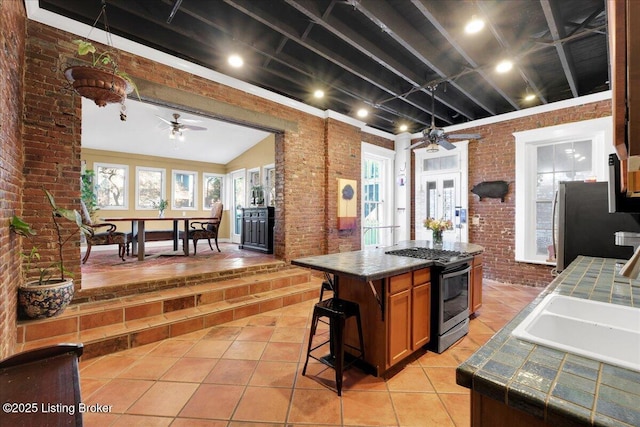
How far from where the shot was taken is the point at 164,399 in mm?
2000

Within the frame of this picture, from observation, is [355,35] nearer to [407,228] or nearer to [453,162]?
[453,162]

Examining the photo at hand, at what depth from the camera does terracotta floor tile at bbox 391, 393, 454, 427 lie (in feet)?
5.93

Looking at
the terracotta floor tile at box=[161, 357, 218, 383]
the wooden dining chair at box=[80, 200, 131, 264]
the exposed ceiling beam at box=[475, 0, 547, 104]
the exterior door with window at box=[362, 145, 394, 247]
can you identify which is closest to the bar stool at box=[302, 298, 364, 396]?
the terracotta floor tile at box=[161, 357, 218, 383]

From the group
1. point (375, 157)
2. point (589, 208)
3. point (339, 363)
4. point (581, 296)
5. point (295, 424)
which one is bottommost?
point (295, 424)

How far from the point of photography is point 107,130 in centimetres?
589

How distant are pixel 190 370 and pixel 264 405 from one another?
2.68 feet

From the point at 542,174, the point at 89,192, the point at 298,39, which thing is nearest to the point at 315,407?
the point at 298,39

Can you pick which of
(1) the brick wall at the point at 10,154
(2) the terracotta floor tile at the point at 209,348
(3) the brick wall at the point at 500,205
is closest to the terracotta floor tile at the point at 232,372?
(2) the terracotta floor tile at the point at 209,348

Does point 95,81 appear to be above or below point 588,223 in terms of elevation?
above

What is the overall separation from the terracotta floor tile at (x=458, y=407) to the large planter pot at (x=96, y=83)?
3.62 metres

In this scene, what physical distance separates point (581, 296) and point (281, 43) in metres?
3.54

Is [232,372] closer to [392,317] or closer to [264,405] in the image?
[264,405]

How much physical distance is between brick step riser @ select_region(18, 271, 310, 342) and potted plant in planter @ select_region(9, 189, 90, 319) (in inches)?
4.8

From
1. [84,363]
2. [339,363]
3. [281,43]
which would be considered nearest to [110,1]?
[281,43]
